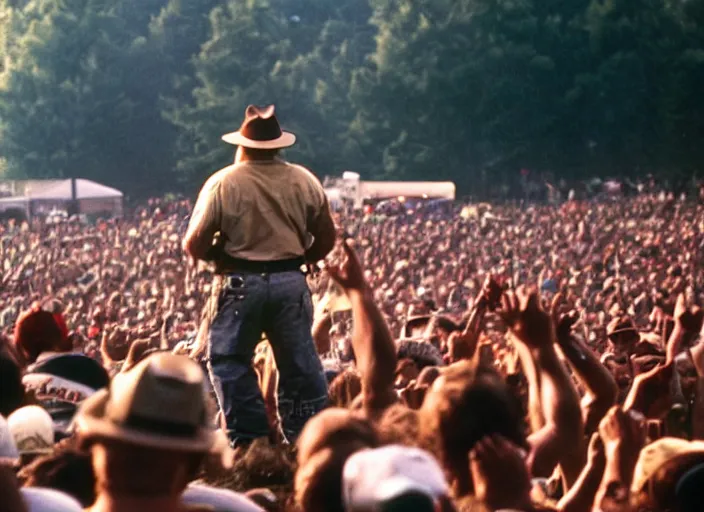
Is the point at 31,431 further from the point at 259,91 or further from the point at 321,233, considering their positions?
the point at 259,91

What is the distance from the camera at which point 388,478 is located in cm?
307

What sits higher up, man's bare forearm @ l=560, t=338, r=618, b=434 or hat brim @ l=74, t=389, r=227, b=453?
hat brim @ l=74, t=389, r=227, b=453

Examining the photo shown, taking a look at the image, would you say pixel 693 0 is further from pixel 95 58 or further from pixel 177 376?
pixel 177 376

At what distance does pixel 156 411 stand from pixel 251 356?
289 centimetres

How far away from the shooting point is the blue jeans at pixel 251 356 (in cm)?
616

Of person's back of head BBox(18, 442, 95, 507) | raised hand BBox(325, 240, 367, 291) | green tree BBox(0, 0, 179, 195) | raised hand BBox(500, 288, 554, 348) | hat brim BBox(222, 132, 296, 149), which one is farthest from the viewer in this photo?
green tree BBox(0, 0, 179, 195)

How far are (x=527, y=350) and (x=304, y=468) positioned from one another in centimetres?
138

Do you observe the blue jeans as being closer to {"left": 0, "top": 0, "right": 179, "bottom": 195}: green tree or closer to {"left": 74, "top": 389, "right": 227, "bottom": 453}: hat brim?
{"left": 74, "top": 389, "right": 227, "bottom": 453}: hat brim

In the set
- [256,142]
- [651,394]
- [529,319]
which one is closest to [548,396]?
[529,319]

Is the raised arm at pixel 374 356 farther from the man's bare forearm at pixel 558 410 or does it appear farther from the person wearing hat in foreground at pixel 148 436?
the person wearing hat in foreground at pixel 148 436

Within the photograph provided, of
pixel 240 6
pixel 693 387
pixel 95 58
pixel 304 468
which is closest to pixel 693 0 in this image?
pixel 240 6

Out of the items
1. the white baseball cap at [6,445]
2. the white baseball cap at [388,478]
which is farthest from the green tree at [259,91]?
the white baseball cap at [388,478]

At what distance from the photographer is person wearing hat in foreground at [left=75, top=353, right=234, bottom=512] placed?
3.35 metres

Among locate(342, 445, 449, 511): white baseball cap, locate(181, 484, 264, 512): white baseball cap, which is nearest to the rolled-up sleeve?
locate(181, 484, 264, 512): white baseball cap
